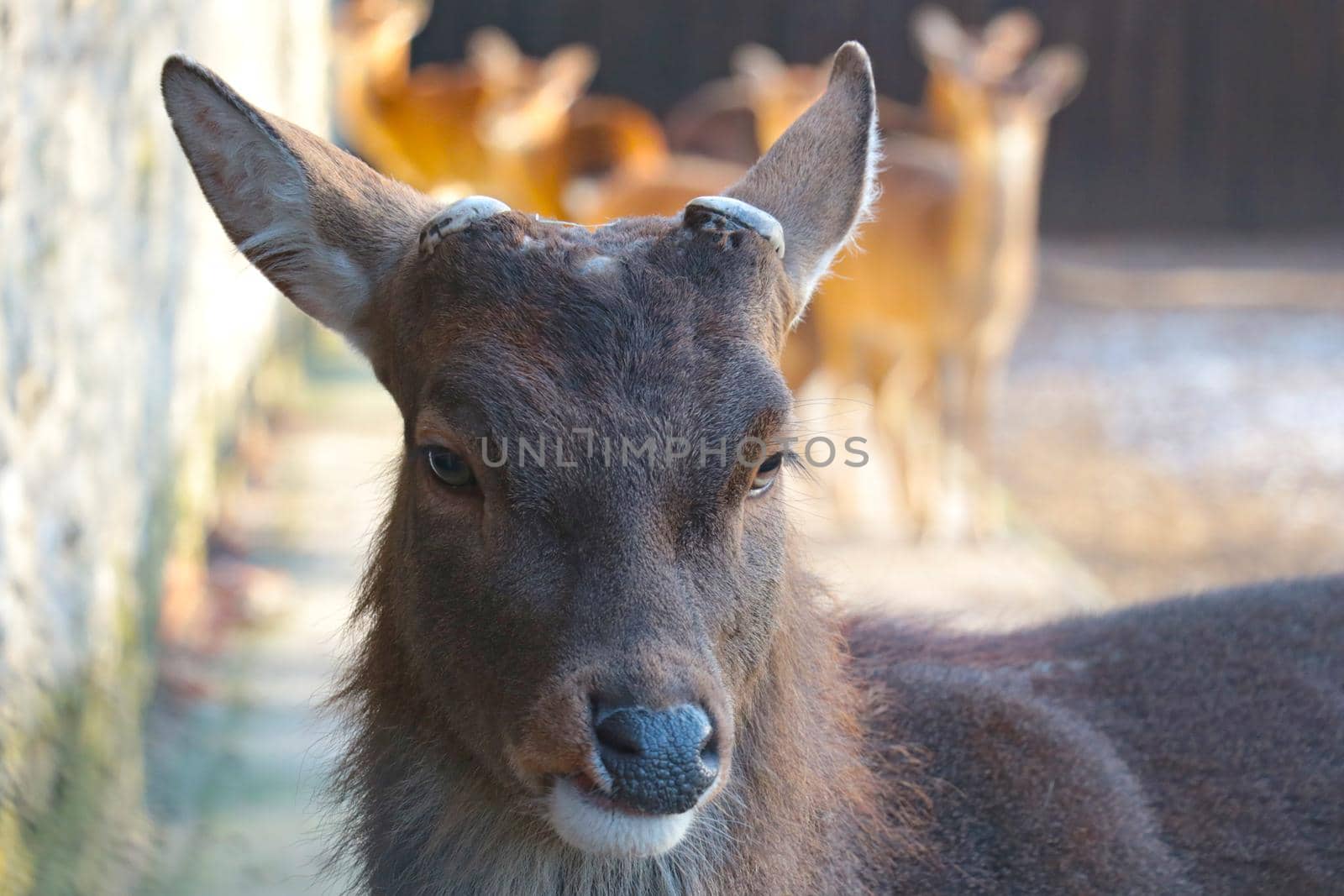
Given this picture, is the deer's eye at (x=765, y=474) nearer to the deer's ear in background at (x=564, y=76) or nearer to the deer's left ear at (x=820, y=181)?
the deer's left ear at (x=820, y=181)

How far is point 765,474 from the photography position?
2.80 metres

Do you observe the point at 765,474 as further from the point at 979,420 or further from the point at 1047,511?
the point at 1047,511

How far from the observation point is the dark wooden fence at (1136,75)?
872 inches

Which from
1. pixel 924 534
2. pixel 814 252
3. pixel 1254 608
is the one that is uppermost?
pixel 814 252

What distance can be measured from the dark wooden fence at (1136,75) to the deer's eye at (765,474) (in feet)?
67.3

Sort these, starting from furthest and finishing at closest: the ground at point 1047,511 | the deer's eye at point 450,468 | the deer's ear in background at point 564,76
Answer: the deer's ear in background at point 564,76
the ground at point 1047,511
the deer's eye at point 450,468

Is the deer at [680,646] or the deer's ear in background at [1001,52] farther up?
the deer's ear in background at [1001,52]

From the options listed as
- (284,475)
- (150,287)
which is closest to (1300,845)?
(150,287)

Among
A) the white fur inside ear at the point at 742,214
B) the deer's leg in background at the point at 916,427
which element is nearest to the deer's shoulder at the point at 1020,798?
the white fur inside ear at the point at 742,214

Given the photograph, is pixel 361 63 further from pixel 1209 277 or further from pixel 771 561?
pixel 771 561

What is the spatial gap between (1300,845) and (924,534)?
24.3ft

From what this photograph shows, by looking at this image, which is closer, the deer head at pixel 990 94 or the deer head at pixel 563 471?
the deer head at pixel 563 471

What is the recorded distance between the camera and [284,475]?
917 cm

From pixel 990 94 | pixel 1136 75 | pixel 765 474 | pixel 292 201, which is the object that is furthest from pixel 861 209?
pixel 1136 75
